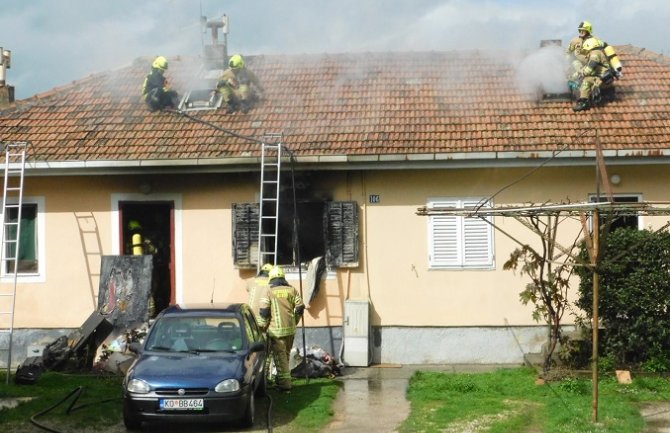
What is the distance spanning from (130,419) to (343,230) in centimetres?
592

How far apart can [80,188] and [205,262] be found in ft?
8.01

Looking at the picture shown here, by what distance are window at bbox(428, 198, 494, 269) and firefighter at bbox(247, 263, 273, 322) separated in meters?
2.78

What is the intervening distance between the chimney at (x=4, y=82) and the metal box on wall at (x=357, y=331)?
797cm

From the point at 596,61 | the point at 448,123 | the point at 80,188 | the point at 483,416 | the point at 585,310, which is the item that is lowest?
the point at 483,416

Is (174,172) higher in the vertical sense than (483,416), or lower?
higher

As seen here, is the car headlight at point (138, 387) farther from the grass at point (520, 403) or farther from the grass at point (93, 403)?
the grass at point (520, 403)

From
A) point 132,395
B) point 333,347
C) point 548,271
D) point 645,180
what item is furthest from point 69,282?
point 645,180

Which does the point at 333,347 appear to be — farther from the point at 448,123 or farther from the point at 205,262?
the point at 448,123


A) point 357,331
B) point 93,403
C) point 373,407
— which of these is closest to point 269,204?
point 357,331

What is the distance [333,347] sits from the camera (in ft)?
53.6

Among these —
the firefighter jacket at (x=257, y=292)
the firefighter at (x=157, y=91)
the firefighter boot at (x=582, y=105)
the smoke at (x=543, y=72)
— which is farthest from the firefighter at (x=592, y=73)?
the firefighter at (x=157, y=91)

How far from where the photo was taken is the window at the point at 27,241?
1691 centimetres

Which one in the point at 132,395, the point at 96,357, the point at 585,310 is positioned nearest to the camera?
the point at 132,395

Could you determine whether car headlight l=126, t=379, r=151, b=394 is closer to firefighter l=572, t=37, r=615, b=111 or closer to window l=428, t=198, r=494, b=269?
window l=428, t=198, r=494, b=269
